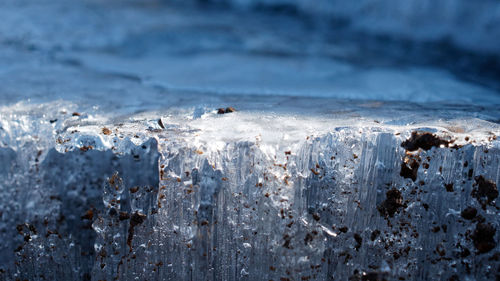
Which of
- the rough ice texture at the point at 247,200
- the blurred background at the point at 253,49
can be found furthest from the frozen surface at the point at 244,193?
Result: the blurred background at the point at 253,49

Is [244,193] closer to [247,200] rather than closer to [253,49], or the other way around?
[247,200]

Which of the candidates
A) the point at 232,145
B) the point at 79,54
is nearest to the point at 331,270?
the point at 232,145

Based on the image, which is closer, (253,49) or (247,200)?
(247,200)

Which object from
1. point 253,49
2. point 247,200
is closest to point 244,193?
point 247,200

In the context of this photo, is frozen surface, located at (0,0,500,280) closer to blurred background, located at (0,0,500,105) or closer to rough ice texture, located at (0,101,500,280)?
rough ice texture, located at (0,101,500,280)

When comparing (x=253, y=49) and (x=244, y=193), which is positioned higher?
(x=253, y=49)

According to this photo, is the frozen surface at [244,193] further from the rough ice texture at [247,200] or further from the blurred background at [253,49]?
the blurred background at [253,49]

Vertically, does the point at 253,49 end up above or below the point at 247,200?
above

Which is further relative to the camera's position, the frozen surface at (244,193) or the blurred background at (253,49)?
the blurred background at (253,49)

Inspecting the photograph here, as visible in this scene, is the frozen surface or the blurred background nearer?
the frozen surface

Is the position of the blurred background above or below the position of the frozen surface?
above

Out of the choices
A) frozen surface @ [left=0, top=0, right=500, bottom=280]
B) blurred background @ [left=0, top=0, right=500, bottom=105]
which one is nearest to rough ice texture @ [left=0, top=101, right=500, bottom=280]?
frozen surface @ [left=0, top=0, right=500, bottom=280]
